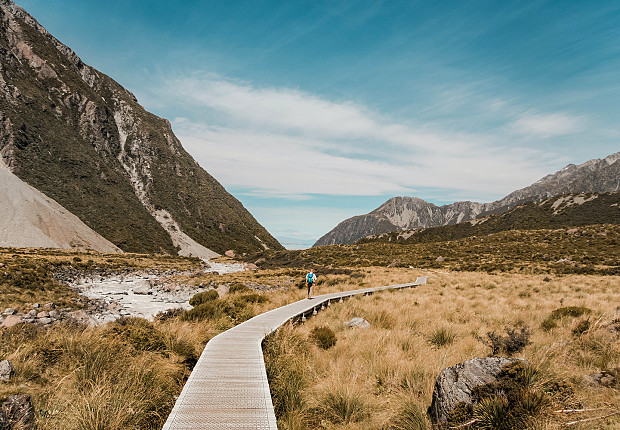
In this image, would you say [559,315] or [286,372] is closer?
[286,372]

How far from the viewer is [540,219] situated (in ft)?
413

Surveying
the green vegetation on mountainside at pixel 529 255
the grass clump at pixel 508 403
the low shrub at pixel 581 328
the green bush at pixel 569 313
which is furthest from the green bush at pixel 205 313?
the green vegetation on mountainside at pixel 529 255

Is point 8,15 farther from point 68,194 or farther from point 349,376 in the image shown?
point 349,376

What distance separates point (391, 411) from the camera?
17.7ft

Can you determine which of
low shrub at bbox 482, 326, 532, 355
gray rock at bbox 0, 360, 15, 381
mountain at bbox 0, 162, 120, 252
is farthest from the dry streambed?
mountain at bbox 0, 162, 120, 252

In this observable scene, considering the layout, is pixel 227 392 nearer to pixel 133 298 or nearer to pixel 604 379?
pixel 604 379

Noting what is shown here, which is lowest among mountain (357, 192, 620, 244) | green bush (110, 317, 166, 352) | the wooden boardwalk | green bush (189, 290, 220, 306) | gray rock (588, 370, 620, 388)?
green bush (189, 290, 220, 306)

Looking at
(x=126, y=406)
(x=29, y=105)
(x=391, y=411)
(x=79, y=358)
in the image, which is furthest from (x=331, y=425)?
(x=29, y=105)

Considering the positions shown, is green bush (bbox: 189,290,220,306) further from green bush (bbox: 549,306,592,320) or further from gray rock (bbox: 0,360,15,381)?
green bush (bbox: 549,306,592,320)

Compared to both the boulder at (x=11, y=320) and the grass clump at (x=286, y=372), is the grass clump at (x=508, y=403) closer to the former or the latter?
the grass clump at (x=286, y=372)

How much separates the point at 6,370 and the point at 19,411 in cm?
186

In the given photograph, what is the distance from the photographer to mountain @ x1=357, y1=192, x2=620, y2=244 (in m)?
117

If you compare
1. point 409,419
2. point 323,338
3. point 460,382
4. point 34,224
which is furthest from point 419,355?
point 34,224

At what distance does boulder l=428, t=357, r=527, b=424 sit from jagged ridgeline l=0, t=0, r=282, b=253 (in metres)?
122
